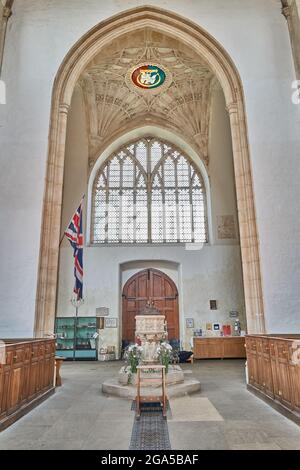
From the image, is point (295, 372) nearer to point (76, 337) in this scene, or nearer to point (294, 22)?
point (294, 22)

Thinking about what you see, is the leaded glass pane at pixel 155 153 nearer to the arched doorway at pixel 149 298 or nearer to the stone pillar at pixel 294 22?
the arched doorway at pixel 149 298

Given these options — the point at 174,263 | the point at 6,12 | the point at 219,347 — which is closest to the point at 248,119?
the point at 174,263

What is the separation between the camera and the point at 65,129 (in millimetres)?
7957

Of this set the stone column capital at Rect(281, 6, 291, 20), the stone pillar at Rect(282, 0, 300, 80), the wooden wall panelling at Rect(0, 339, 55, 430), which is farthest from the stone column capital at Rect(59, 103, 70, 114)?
the stone column capital at Rect(281, 6, 291, 20)

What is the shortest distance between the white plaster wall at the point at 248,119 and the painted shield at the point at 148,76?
2997 millimetres

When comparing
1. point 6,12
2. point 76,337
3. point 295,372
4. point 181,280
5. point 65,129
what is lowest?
point 295,372

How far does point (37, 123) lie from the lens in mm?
7609

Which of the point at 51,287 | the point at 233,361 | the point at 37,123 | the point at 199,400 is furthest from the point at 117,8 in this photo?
the point at 233,361

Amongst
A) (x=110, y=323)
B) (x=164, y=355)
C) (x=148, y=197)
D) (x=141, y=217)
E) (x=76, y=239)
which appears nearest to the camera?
(x=164, y=355)

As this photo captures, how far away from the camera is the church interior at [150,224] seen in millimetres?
4516

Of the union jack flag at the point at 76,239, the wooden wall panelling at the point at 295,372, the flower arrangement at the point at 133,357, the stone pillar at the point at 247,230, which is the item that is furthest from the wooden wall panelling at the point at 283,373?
the union jack flag at the point at 76,239

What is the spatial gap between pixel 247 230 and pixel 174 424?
450cm
